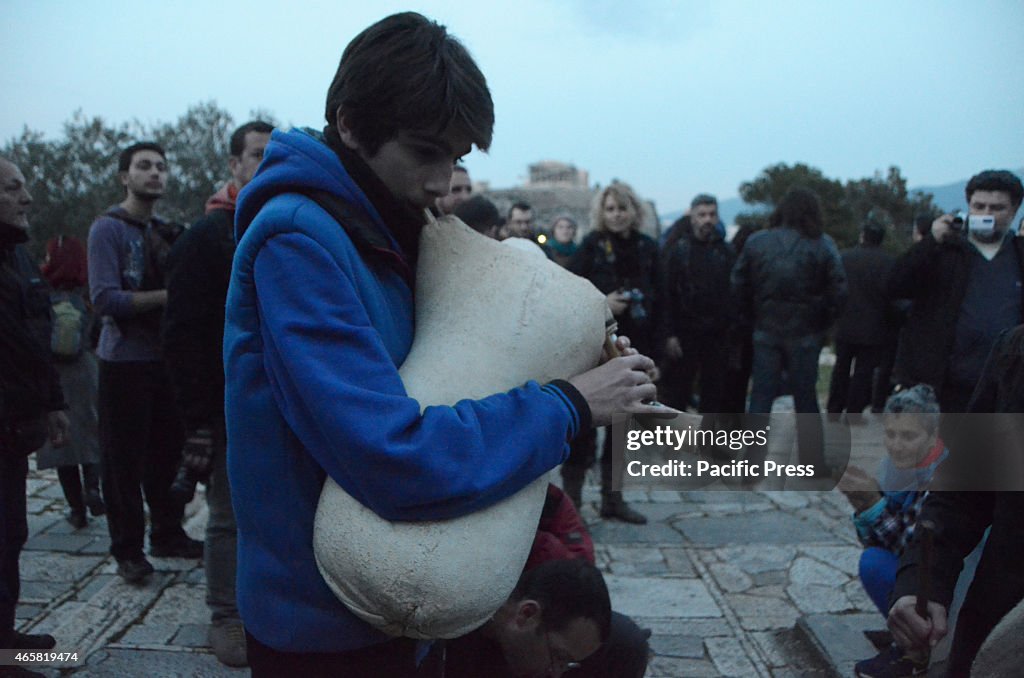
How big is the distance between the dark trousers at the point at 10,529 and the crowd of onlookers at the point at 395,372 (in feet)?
0.04

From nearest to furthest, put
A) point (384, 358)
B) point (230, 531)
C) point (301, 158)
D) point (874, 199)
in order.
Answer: point (384, 358)
point (301, 158)
point (230, 531)
point (874, 199)

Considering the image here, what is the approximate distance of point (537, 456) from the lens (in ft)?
4.53

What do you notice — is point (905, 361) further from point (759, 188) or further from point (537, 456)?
point (759, 188)

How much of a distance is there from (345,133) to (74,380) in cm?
482

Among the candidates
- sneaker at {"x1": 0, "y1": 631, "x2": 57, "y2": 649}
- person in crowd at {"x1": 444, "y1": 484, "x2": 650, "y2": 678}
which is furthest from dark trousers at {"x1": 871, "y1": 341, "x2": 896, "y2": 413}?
sneaker at {"x1": 0, "y1": 631, "x2": 57, "y2": 649}

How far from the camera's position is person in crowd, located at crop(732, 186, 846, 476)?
6.07 m

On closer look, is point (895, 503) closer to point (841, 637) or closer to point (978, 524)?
point (841, 637)

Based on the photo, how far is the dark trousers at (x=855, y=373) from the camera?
7.83 meters

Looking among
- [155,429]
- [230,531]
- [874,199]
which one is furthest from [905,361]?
[874,199]

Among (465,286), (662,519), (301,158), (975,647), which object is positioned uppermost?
(301,158)

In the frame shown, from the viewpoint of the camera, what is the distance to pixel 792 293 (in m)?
6.08

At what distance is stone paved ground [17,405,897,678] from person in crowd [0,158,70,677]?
39 cm

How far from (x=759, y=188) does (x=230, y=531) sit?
29401mm

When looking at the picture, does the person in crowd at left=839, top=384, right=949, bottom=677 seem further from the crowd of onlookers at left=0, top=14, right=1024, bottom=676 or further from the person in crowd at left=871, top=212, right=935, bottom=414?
the person in crowd at left=871, top=212, right=935, bottom=414
